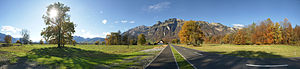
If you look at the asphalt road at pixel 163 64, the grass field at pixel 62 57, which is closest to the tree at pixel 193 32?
the grass field at pixel 62 57

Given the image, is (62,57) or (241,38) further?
(241,38)

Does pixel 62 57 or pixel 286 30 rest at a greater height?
pixel 286 30

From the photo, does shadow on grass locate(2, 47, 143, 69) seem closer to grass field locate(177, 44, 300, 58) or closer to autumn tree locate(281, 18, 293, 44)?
grass field locate(177, 44, 300, 58)

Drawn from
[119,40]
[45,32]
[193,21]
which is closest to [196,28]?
[193,21]

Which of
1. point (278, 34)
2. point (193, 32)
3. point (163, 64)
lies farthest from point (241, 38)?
point (163, 64)

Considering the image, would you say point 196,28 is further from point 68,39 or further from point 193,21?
point 68,39

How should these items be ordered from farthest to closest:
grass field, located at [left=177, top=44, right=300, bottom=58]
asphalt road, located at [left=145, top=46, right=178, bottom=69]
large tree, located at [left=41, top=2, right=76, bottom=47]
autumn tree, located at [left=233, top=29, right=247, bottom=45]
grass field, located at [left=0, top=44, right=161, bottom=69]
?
autumn tree, located at [left=233, top=29, right=247, bottom=45], large tree, located at [left=41, top=2, right=76, bottom=47], grass field, located at [left=177, top=44, right=300, bottom=58], asphalt road, located at [left=145, top=46, right=178, bottom=69], grass field, located at [left=0, top=44, right=161, bottom=69]

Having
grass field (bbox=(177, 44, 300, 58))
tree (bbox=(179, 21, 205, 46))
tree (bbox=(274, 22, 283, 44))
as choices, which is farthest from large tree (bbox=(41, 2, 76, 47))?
tree (bbox=(274, 22, 283, 44))

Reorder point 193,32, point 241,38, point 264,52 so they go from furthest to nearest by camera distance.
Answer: point 241,38
point 193,32
point 264,52

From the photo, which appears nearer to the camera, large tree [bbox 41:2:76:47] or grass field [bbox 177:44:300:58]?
grass field [bbox 177:44:300:58]

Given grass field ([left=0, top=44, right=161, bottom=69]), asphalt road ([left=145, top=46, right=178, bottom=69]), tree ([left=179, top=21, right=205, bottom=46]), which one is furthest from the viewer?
tree ([left=179, top=21, right=205, bottom=46])

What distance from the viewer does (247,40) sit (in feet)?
212

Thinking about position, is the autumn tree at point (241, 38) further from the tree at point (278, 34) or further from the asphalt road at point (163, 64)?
the asphalt road at point (163, 64)

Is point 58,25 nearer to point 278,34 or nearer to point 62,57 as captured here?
point 62,57
